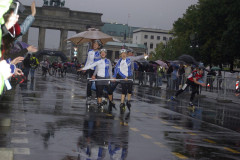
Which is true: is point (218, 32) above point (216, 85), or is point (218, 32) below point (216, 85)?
above

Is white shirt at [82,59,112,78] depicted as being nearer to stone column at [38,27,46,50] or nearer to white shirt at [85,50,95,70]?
white shirt at [85,50,95,70]

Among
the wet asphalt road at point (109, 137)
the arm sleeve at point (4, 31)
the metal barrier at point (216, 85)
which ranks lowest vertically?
the wet asphalt road at point (109, 137)

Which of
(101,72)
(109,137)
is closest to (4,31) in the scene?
(109,137)

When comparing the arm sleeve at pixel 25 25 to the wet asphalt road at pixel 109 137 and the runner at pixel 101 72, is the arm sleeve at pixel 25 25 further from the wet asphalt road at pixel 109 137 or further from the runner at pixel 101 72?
the runner at pixel 101 72

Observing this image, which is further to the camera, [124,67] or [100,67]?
[124,67]

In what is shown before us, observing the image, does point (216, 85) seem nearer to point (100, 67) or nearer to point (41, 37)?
point (100, 67)

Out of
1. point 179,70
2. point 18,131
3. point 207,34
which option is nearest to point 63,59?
point 207,34

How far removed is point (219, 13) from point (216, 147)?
4513 cm

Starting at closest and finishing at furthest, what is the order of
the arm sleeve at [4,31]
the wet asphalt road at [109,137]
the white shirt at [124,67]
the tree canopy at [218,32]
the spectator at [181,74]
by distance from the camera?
1. the arm sleeve at [4,31]
2. the wet asphalt road at [109,137]
3. the white shirt at [124,67]
4. the spectator at [181,74]
5. the tree canopy at [218,32]

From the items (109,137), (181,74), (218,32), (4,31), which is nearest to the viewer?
(4,31)

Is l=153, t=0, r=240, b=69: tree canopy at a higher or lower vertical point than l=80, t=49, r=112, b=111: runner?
higher

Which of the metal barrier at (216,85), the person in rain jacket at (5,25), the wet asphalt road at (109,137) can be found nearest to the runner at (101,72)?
the wet asphalt road at (109,137)

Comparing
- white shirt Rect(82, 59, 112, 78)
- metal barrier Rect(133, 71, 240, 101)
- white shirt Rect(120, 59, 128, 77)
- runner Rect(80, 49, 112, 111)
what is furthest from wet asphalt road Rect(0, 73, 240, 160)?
metal barrier Rect(133, 71, 240, 101)

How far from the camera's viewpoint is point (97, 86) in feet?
50.2
